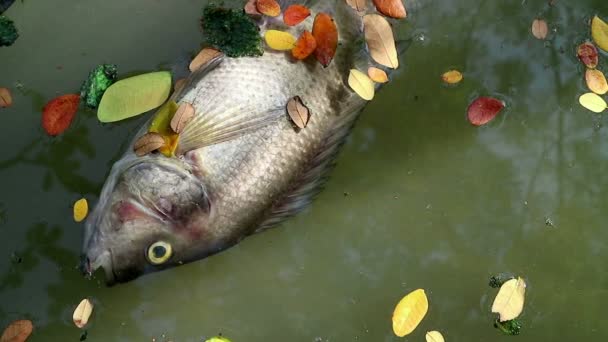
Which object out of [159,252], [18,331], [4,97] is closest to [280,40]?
[159,252]

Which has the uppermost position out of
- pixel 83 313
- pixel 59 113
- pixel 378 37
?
pixel 59 113

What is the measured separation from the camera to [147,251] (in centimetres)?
301

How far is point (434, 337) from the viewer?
345cm

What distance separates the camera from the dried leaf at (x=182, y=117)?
3027 millimetres

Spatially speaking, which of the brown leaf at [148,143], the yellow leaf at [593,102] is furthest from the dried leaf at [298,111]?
the yellow leaf at [593,102]

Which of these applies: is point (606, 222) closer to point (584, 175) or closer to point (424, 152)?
point (584, 175)

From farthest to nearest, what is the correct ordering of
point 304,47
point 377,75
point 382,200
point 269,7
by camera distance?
point 382,200 < point 377,75 < point 269,7 < point 304,47

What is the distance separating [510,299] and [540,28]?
4.98 ft

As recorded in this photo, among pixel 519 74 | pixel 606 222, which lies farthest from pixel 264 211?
pixel 606 222

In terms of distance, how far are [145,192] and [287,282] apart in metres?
0.95

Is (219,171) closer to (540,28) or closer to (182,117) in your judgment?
(182,117)

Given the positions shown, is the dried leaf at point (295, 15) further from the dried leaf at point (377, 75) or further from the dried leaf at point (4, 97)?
the dried leaf at point (4, 97)

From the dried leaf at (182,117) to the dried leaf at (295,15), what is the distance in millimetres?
665

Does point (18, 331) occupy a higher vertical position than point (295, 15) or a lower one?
lower
